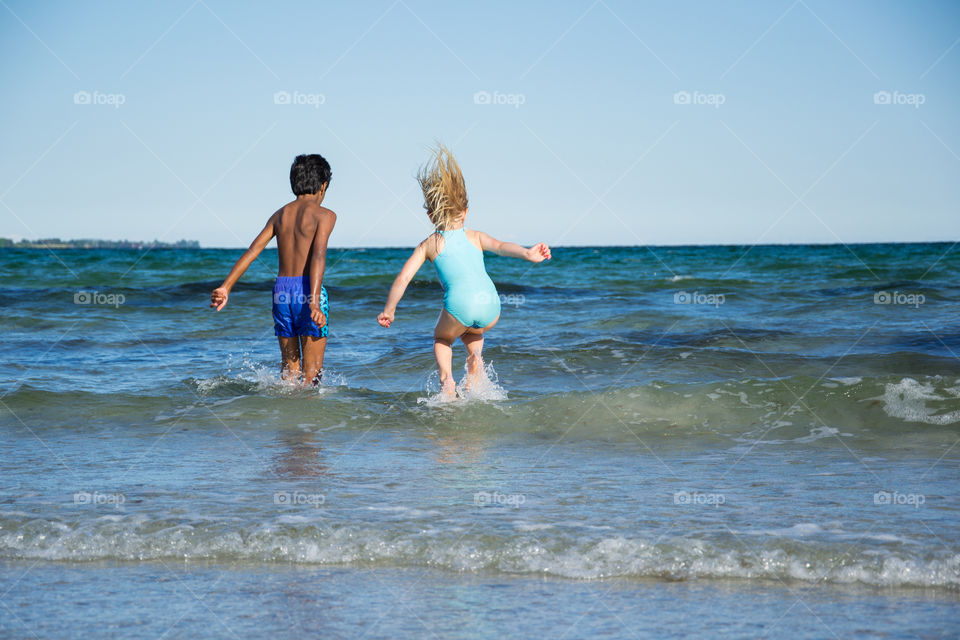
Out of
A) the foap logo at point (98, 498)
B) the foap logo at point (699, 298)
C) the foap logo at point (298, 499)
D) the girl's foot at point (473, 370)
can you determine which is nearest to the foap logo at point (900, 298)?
the foap logo at point (699, 298)

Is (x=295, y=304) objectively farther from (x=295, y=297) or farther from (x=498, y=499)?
(x=498, y=499)

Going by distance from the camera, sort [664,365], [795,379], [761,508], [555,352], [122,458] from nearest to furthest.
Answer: [761,508], [122,458], [795,379], [664,365], [555,352]

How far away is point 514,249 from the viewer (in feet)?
19.1

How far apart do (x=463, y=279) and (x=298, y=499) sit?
242 centimetres

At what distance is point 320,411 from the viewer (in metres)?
6.42

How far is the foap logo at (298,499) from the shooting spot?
401 cm

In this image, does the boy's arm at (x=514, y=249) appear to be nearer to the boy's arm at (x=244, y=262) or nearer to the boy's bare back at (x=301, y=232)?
the boy's bare back at (x=301, y=232)

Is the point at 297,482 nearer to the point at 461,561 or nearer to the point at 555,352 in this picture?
the point at 461,561

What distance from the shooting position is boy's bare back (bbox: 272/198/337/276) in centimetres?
655

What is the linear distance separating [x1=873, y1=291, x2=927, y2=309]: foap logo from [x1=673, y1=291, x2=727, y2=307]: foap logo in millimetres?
2734

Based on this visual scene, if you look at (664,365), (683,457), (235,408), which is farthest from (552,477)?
(664,365)

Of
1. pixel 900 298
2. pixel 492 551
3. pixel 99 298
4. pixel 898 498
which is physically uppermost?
pixel 99 298

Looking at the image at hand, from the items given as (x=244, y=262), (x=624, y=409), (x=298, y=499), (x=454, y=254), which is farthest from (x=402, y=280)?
(x=298, y=499)

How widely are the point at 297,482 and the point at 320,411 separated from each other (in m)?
2.01
